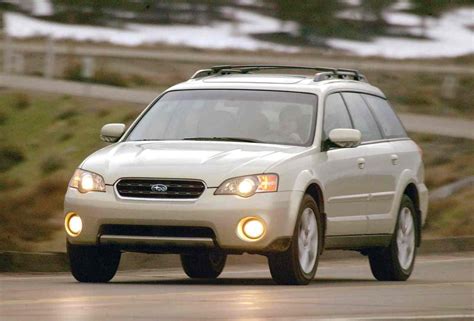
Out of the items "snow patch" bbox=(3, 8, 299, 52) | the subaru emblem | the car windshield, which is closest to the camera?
the subaru emblem

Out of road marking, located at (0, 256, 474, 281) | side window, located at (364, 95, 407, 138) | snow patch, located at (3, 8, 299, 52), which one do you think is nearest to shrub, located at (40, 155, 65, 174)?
road marking, located at (0, 256, 474, 281)

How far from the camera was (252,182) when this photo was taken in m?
13.1

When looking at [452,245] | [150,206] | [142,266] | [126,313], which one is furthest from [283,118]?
[452,245]

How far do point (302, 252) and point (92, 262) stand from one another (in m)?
1.59

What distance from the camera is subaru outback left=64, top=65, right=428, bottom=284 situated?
42.9ft

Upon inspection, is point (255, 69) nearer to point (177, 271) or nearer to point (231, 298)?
point (177, 271)

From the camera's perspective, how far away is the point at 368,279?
15.8 m

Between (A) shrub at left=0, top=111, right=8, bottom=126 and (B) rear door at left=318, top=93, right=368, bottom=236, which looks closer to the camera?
(B) rear door at left=318, top=93, right=368, bottom=236

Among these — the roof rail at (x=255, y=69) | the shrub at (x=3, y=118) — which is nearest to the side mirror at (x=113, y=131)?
the roof rail at (x=255, y=69)

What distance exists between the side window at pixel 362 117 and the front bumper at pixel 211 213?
1.99 metres

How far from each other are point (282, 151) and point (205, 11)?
355ft

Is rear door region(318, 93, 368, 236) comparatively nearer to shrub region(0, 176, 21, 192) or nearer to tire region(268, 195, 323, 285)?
→ tire region(268, 195, 323, 285)

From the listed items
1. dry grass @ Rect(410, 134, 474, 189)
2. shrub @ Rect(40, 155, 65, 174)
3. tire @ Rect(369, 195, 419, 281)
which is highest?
tire @ Rect(369, 195, 419, 281)

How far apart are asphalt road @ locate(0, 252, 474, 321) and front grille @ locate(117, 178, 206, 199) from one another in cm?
67
